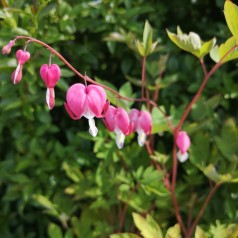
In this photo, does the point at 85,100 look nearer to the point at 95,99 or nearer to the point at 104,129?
the point at 95,99

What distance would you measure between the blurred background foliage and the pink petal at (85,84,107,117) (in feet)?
1.28

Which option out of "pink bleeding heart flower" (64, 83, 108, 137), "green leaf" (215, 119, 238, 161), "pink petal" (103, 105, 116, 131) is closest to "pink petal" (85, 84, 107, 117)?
"pink bleeding heart flower" (64, 83, 108, 137)

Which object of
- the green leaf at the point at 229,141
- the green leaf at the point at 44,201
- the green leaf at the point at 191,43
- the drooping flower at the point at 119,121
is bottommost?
the green leaf at the point at 44,201

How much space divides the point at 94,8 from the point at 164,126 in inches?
19.2

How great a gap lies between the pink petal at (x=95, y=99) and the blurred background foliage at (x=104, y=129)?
389mm

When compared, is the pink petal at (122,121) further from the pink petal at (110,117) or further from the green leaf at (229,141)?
the green leaf at (229,141)

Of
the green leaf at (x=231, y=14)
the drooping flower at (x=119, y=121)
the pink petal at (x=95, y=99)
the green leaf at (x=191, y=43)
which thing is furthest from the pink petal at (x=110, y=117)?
the green leaf at (x=231, y=14)

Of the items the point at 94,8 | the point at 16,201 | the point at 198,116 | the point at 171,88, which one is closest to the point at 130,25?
the point at 94,8

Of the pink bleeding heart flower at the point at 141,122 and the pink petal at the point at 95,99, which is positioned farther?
the pink bleeding heart flower at the point at 141,122

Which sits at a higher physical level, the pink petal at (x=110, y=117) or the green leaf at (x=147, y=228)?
the pink petal at (x=110, y=117)

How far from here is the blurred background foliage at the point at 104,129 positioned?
1.39m

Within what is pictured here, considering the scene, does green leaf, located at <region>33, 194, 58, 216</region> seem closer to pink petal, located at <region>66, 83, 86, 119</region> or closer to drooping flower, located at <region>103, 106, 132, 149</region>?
drooping flower, located at <region>103, 106, 132, 149</region>

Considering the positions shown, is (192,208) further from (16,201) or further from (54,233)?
(16,201)

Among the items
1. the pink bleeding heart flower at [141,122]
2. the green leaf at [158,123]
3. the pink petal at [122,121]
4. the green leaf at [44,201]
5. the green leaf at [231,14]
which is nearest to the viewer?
the green leaf at [231,14]
